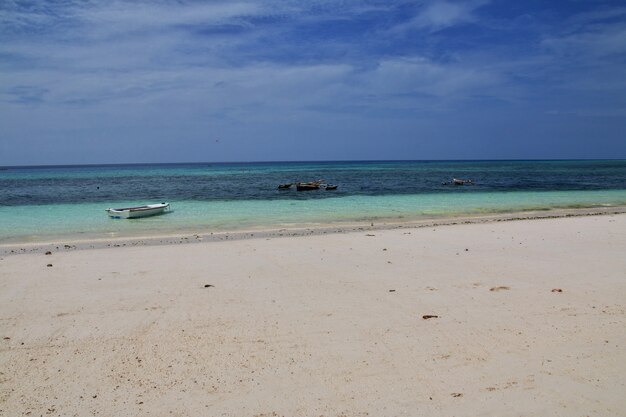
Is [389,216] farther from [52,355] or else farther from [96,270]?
[52,355]

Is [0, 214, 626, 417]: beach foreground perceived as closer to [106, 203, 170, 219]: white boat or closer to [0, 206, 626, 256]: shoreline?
[0, 206, 626, 256]: shoreline

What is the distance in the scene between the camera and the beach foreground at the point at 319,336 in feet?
14.2

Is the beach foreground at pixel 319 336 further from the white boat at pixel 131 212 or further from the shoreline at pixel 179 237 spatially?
the white boat at pixel 131 212

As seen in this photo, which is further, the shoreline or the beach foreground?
the shoreline

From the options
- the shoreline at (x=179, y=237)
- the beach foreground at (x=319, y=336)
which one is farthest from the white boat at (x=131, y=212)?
the beach foreground at (x=319, y=336)

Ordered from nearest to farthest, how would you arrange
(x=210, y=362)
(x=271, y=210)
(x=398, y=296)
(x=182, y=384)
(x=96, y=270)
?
(x=182, y=384) → (x=210, y=362) → (x=398, y=296) → (x=96, y=270) → (x=271, y=210)

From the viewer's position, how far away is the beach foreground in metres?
4.34

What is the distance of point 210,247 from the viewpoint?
12.7 meters

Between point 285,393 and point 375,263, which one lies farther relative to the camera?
point 375,263

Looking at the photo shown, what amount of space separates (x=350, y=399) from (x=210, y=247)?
8921 millimetres

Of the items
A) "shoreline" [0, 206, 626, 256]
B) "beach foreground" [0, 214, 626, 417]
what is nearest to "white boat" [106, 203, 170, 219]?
"shoreline" [0, 206, 626, 256]

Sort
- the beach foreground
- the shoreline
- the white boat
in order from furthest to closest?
the white boat, the shoreline, the beach foreground

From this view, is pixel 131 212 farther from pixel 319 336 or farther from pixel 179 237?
pixel 319 336

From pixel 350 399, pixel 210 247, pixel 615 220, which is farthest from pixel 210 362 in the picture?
pixel 615 220
